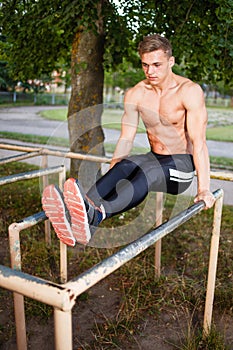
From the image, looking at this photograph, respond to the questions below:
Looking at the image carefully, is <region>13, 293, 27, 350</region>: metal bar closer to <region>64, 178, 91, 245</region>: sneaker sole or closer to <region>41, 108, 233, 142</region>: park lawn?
<region>64, 178, 91, 245</region>: sneaker sole

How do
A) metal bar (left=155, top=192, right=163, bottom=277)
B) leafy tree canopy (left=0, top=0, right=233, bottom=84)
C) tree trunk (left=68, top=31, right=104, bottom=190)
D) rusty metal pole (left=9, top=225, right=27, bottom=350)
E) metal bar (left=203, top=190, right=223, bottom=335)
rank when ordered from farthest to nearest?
tree trunk (left=68, top=31, right=104, bottom=190)
leafy tree canopy (left=0, top=0, right=233, bottom=84)
metal bar (left=155, top=192, right=163, bottom=277)
metal bar (left=203, top=190, right=223, bottom=335)
rusty metal pole (left=9, top=225, right=27, bottom=350)

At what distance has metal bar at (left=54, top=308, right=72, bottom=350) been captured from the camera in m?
0.99

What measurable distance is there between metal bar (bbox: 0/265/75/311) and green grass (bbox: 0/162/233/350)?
1.39 meters

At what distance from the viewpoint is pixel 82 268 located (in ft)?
10.5

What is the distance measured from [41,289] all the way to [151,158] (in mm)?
1494

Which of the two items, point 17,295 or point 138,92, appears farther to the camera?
point 138,92

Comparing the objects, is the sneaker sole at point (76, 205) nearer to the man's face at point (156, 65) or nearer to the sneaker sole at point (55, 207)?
the sneaker sole at point (55, 207)

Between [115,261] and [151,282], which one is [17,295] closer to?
[115,261]

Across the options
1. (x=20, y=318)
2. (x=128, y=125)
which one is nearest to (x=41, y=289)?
(x=20, y=318)

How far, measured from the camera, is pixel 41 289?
0.97m

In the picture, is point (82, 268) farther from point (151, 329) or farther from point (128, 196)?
point (128, 196)

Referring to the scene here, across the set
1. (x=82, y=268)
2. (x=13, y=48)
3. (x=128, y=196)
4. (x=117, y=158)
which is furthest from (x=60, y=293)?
(x=13, y=48)

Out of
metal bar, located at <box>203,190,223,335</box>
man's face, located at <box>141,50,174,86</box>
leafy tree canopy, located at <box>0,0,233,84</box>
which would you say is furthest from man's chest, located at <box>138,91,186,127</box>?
leafy tree canopy, located at <box>0,0,233,84</box>

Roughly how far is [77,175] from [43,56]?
159 centimetres
